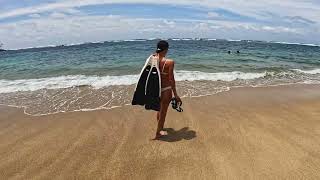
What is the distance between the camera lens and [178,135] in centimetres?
654

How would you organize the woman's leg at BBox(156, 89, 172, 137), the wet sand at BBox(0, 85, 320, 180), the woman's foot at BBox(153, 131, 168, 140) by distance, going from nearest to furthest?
the wet sand at BBox(0, 85, 320, 180) → the woman's leg at BBox(156, 89, 172, 137) → the woman's foot at BBox(153, 131, 168, 140)

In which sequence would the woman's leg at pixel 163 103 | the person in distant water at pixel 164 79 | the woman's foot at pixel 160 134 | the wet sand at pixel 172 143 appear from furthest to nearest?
1. the woman's foot at pixel 160 134
2. the woman's leg at pixel 163 103
3. the person in distant water at pixel 164 79
4. the wet sand at pixel 172 143

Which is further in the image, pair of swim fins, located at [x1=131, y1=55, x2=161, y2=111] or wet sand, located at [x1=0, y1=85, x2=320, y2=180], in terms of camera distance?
pair of swim fins, located at [x1=131, y1=55, x2=161, y2=111]

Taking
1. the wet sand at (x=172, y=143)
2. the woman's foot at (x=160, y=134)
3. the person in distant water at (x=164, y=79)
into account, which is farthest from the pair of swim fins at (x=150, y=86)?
the wet sand at (x=172, y=143)

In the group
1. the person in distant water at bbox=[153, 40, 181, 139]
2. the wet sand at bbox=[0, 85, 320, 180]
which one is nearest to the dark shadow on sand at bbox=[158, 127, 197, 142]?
the wet sand at bbox=[0, 85, 320, 180]

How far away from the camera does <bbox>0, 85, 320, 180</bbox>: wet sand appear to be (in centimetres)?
493

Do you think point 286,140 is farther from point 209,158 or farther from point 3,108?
point 3,108

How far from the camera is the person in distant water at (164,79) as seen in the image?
5969mm

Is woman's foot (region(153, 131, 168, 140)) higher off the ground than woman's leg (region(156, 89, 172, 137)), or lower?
lower

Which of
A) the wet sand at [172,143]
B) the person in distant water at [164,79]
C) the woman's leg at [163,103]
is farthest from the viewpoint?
the woman's leg at [163,103]

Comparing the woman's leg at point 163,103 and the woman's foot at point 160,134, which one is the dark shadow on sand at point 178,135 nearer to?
the woman's foot at point 160,134

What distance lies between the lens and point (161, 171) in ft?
16.1

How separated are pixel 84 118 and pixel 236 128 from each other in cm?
338

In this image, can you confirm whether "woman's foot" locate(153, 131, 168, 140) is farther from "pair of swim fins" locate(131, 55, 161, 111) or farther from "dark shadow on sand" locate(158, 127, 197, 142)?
"pair of swim fins" locate(131, 55, 161, 111)
